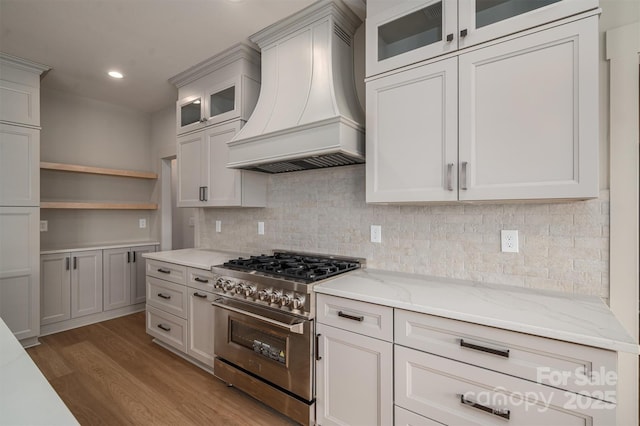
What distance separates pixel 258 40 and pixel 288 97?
68cm

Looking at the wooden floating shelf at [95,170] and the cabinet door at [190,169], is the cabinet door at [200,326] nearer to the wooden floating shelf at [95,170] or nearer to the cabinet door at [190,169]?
the cabinet door at [190,169]

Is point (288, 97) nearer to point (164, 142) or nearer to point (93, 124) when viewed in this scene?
point (164, 142)

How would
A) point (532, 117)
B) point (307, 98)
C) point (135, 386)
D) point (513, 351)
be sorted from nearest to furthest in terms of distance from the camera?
point (513, 351)
point (532, 117)
point (307, 98)
point (135, 386)

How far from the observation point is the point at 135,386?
7.76 ft

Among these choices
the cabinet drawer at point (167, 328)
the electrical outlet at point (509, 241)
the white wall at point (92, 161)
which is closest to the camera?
the electrical outlet at point (509, 241)

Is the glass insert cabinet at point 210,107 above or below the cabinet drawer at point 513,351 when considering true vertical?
above

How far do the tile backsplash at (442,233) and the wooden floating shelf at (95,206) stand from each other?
6.73ft

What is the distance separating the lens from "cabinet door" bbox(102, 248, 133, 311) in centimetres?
379

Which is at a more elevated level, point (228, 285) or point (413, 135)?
point (413, 135)

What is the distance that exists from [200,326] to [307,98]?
2042 millimetres

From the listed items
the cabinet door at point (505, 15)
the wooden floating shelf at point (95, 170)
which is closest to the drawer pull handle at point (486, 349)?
the cabinet door at point (505, 15)

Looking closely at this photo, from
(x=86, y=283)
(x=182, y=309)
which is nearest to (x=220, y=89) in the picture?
(x=182, y=309)

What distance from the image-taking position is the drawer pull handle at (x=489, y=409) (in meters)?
1.24

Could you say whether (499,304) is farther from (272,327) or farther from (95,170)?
(95,170)
